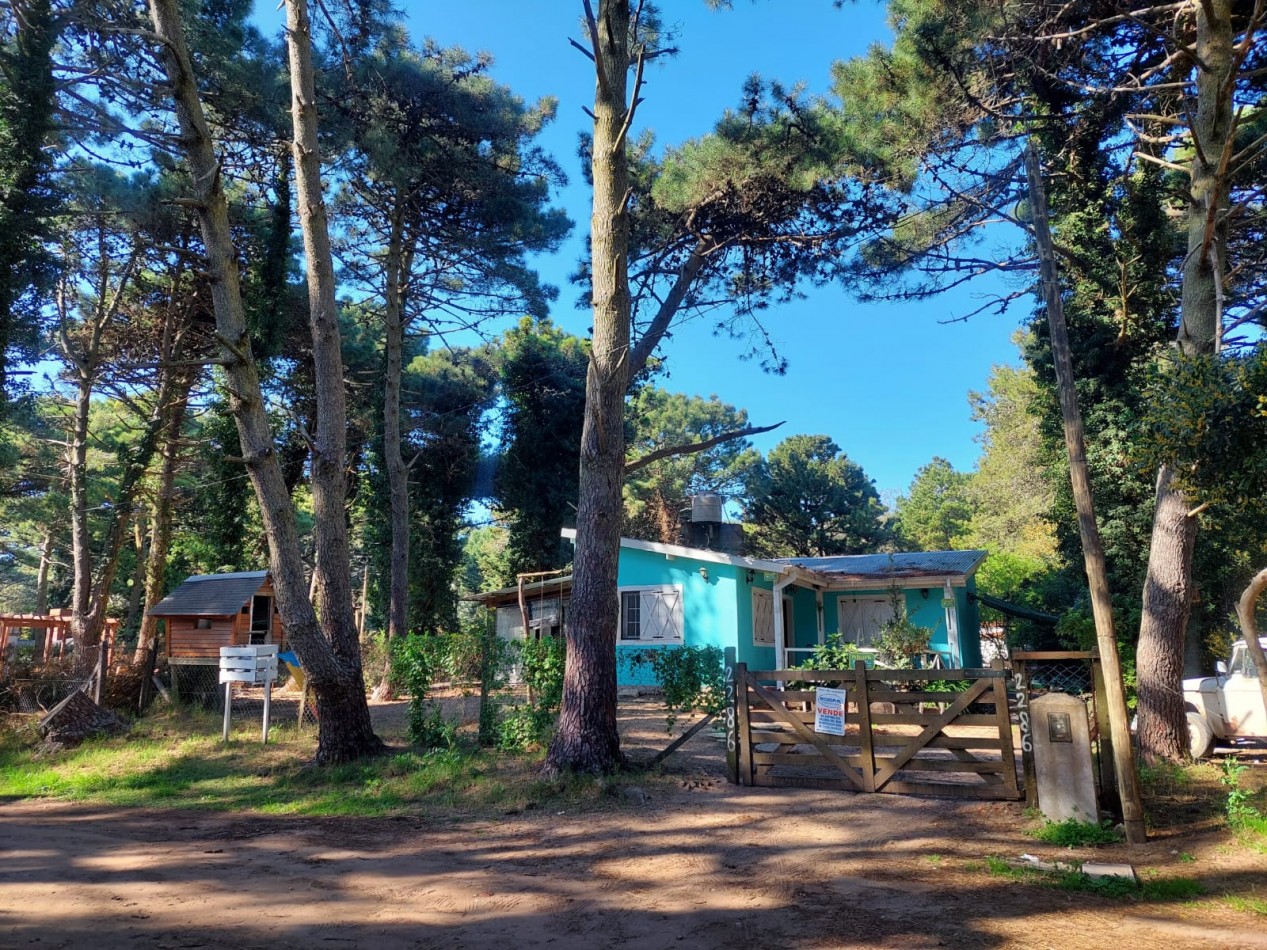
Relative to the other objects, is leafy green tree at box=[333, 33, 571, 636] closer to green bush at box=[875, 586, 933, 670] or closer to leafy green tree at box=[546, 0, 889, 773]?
leafy green tree at box=[546, 0, 889, 773]

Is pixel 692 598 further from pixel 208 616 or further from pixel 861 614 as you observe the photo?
pixel 208 616

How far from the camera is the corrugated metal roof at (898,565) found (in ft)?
57.7

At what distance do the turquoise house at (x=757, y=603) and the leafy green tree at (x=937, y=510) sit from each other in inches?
957

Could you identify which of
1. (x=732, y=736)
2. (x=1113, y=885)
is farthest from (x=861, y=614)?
(x=1113, y=885)

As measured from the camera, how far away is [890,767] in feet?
24.2

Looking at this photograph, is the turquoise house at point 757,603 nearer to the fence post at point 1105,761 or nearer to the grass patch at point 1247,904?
the fence post at point 1105,761

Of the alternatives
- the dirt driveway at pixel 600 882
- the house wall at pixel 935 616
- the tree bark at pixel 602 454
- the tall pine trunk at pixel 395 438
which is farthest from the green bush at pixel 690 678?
the house wall at pixel 935 616

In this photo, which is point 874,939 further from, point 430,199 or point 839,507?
point 839,507

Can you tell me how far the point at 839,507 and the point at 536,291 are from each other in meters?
21.1

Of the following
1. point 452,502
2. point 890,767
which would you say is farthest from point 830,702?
point 452,502

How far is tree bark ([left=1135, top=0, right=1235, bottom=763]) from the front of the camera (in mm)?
8047

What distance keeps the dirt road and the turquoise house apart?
9.15 metres

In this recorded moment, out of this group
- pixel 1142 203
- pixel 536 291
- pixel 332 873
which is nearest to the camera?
pixel 332 873

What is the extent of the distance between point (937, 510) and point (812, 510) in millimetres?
15117
